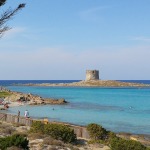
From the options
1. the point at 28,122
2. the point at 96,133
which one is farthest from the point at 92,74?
the point at 96,133

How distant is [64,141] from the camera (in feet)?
76.1

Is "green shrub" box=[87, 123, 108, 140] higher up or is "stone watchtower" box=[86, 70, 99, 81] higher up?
"stone watchtower" box=[86, 70, 99, 81]

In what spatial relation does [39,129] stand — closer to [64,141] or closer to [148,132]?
[64,141]

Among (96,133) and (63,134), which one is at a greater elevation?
(63,134)

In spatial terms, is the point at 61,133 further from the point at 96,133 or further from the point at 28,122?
the point at 28,122

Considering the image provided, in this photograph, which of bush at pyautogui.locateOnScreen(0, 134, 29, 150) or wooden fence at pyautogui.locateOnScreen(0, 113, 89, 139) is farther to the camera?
wooden fence at pyautogui.locateOnScreen(0, 113, 89, 139)

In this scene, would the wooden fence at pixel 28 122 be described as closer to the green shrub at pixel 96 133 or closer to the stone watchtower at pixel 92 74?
the green shrub at pixel 96 133

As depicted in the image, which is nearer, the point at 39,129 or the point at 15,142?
the point at 15,142

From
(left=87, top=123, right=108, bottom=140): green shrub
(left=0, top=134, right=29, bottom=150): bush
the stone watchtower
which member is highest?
the stone watchtower

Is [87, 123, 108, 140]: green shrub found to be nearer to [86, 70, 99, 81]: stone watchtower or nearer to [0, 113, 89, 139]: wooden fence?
[0, 113, 89, 139]: wooden fence

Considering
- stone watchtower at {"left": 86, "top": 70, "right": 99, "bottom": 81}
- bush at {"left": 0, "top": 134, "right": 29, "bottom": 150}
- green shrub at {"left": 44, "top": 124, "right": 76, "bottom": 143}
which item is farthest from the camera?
stone watchtower at {"left": 86, "top": 70, "right": 99, "bottom": 81}

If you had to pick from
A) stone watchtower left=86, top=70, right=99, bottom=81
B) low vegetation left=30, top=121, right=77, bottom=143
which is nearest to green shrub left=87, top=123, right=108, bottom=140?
low vegetation left=30, top=121, right=77, bottom=143

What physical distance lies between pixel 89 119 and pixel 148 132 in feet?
38.8

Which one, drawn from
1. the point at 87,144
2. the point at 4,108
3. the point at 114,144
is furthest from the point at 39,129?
the point at 4,108
